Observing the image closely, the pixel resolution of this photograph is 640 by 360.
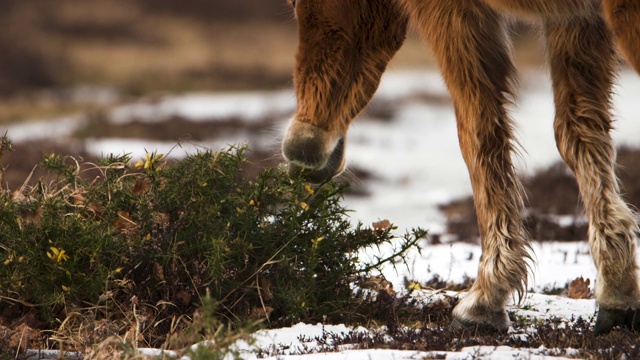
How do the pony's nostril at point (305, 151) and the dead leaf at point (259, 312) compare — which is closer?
the dead leaf at point (259, 312)

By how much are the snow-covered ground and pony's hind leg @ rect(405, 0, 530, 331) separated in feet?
0.61

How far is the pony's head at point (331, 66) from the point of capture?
4832mm

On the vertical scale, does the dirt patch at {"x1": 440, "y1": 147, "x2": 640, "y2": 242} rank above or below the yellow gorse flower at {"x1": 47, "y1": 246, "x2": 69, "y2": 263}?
above

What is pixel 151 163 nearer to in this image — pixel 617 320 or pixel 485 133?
pixel 485 133

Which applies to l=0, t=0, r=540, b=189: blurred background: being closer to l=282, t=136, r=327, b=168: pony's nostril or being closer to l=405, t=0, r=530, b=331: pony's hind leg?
l=282, t=136, r=327, b=168: pony's nostril

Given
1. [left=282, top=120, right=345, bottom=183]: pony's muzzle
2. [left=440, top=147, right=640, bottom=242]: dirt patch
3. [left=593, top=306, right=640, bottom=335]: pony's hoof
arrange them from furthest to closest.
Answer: [left=440, top=147, right=640, bottom=242]: dirt patch < [left=282, top=120, right=345, bottom=183]: pony's muzzle < [left=593, top=306, right=640, bottom=335]: pony's hoof

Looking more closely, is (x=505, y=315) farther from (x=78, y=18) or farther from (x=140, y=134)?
(x=78, y=18)

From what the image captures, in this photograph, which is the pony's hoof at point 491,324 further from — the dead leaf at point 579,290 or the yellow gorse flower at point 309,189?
the dead leaf at point 579,290

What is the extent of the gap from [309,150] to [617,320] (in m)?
1.70

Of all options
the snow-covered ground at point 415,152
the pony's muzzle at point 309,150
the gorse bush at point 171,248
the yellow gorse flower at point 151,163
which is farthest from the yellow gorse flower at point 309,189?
the yellow gorse flower at point 151,163

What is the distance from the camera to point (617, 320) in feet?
13.4

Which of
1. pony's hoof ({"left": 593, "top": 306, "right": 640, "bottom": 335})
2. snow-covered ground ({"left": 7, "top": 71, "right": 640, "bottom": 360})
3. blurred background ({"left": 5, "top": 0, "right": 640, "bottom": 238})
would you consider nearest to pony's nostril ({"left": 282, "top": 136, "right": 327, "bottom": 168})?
blurred background ({"left": 5, "top": 0, "right": 640, "bottom": 238})

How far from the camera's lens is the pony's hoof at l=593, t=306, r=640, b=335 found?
4102 mm

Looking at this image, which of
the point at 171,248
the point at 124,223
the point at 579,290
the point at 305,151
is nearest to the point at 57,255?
the point at 124,223
